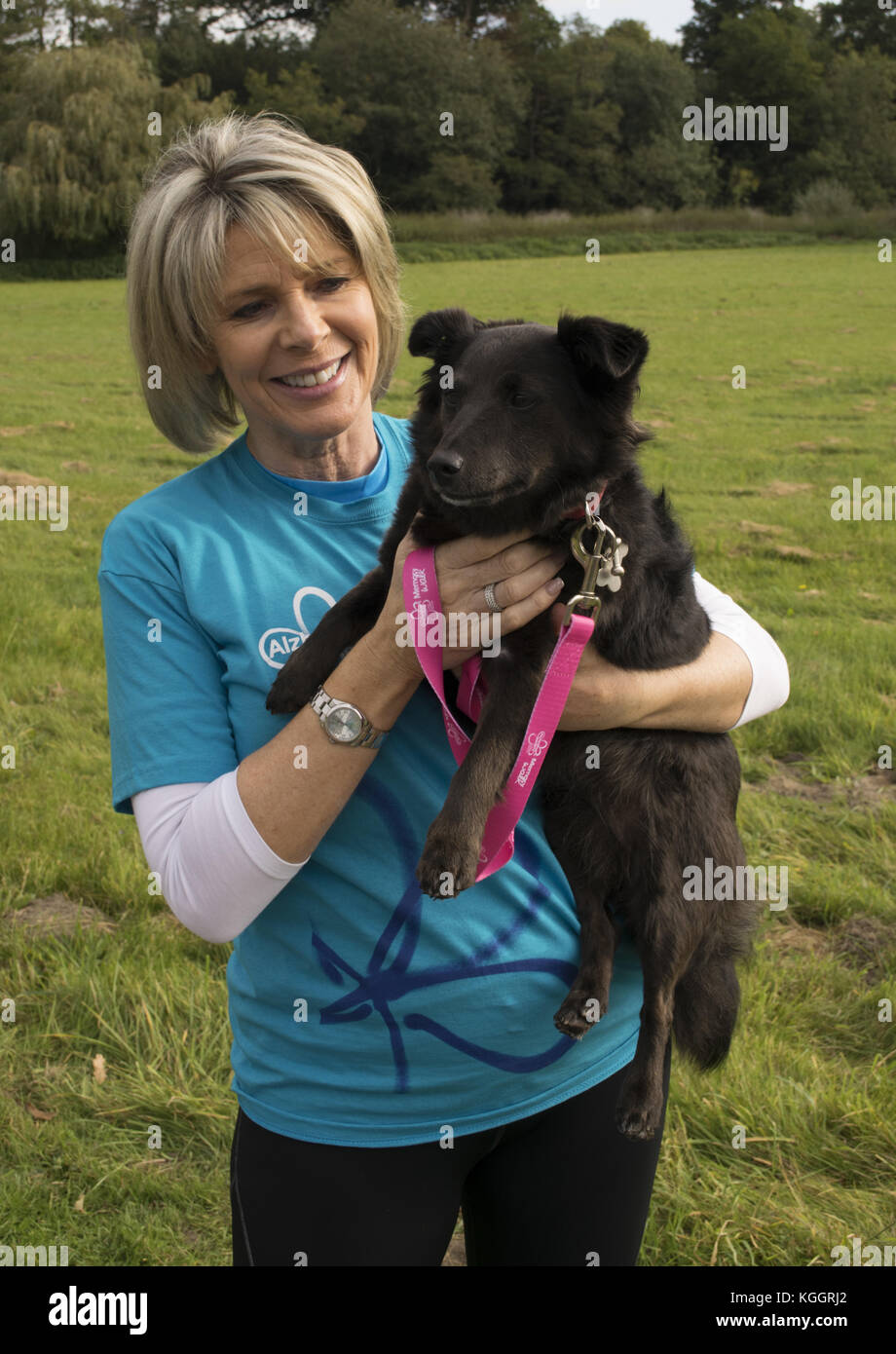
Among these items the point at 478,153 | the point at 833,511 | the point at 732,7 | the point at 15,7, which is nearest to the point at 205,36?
the point at 15,7

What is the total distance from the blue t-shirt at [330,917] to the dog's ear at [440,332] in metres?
0.57

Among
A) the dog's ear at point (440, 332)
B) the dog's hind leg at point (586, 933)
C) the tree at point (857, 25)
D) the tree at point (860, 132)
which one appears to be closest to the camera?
the dog's hind leg at point (586, 933)

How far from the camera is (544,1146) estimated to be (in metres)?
1.66

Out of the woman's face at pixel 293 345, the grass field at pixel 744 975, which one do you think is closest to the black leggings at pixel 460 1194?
the grass field at pixel 744 975

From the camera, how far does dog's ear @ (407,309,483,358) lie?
2.05 meters

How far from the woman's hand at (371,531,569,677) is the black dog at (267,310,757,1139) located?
0.07 metres

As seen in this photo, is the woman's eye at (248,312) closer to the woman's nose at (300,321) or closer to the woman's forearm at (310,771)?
the woman's nose at (300,321)

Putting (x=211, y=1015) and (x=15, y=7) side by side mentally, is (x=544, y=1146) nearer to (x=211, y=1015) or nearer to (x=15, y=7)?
(x=211, y=1015)

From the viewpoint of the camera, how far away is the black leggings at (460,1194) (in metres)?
1.55

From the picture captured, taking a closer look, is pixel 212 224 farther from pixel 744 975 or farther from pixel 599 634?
pixel 744 975

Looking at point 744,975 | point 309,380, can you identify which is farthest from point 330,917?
point 744,975

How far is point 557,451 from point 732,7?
5676cm

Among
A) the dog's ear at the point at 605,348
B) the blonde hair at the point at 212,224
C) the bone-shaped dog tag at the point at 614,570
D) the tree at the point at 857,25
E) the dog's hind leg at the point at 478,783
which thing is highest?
the tree at the point at 857,25

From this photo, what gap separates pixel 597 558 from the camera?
172 centimetres
